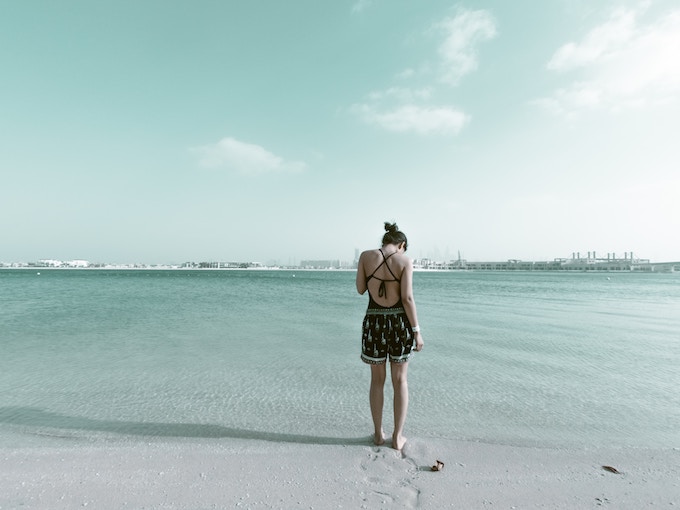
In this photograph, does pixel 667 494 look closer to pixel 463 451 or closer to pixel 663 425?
pixel 463 451

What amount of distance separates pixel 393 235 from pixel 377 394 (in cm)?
173

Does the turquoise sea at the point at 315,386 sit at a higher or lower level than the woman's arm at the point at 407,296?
lower

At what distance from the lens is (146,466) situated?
3475 mm

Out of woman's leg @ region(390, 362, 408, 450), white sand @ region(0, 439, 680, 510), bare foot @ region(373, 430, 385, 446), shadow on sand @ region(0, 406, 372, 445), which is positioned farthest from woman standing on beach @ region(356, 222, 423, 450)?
shadow on sand @ region(0, 406, 372, 445)

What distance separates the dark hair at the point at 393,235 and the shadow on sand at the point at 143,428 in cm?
227

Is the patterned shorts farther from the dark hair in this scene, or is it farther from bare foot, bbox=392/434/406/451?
bare foot, bbox=392/434/406/451

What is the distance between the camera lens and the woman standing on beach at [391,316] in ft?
12.2

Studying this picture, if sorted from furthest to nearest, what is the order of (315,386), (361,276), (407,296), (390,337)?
(315,386)
(361,276)
(390,337)
(407,296)

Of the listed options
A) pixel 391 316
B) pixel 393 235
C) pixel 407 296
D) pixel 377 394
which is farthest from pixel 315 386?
pixel 393 235

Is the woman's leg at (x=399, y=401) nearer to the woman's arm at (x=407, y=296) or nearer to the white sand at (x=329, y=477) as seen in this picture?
the white sand at (x=329, y=477)

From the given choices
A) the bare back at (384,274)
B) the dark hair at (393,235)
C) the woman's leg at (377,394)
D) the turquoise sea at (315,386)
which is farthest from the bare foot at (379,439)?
the dark hair at (393,235)

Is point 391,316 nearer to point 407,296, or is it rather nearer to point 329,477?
point 407,296

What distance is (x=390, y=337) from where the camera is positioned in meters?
3.77

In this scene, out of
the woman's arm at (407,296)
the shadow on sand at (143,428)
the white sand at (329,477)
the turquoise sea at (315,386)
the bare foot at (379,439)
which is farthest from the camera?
the turquoise sea at (315,386)
